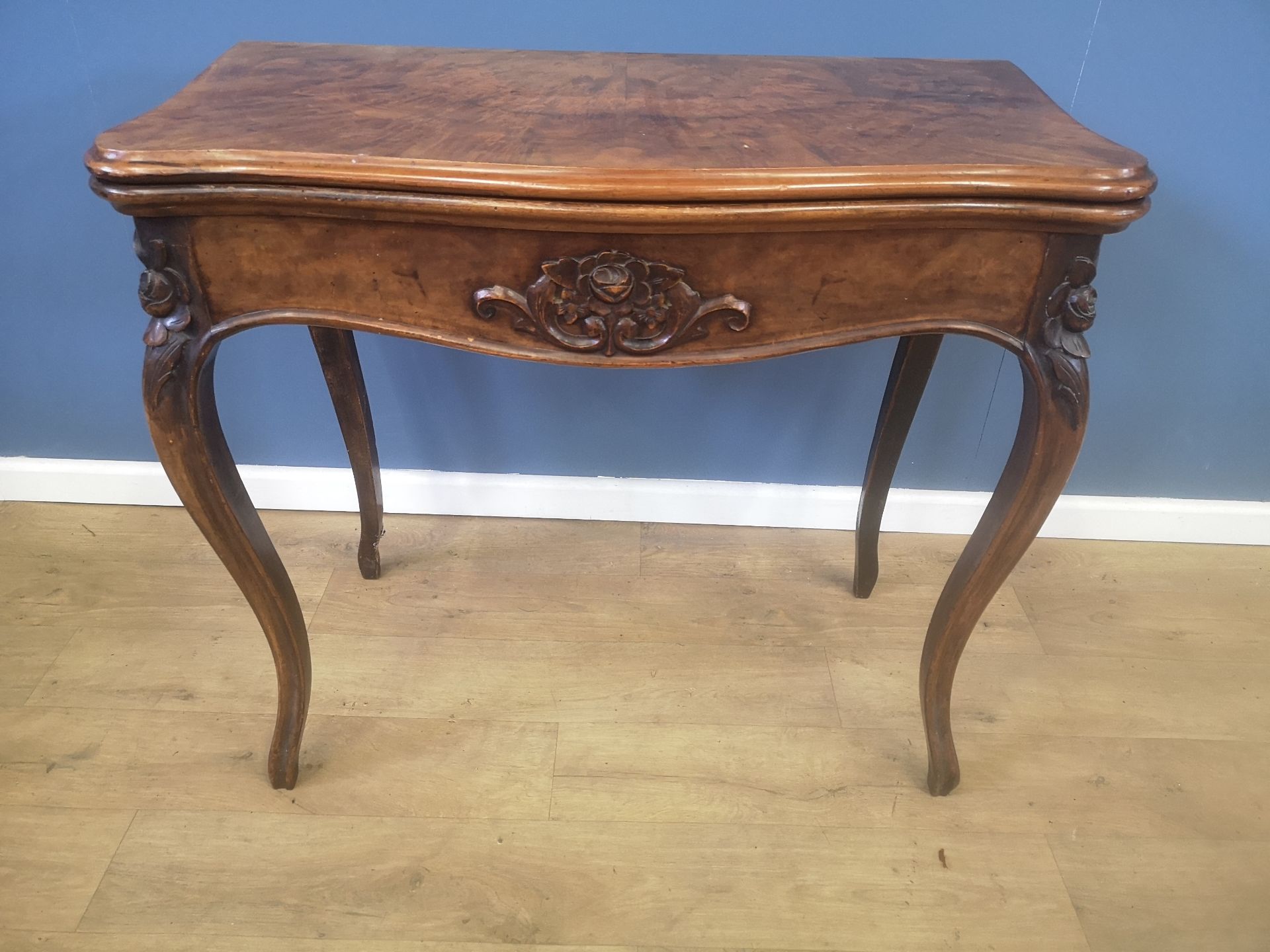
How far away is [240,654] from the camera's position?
1351mm

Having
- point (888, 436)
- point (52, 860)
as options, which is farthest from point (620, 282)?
point (52, 860)

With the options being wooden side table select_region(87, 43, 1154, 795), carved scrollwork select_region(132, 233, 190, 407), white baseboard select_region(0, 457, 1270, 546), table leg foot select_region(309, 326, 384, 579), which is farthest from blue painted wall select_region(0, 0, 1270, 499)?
carved scrollwork select_region(132, 233, 190, 407)

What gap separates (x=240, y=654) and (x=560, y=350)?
82 centimetres

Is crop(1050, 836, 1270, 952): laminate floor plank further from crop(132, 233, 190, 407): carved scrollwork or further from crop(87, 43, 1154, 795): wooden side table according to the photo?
crop(132, 233, 190, 407): carved scrollwork

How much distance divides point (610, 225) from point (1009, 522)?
1.71ft

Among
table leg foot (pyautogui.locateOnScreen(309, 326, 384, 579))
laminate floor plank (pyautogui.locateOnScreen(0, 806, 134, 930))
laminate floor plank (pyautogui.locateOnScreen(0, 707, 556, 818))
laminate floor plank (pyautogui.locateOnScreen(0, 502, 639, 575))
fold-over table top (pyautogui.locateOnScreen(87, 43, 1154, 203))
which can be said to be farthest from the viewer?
laminate floor plank (pyautogui.locateOnScreen(0, 502, 639, 575))

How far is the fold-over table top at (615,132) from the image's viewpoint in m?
0.73

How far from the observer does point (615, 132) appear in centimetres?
82

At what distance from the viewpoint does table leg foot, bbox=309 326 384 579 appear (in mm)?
1262

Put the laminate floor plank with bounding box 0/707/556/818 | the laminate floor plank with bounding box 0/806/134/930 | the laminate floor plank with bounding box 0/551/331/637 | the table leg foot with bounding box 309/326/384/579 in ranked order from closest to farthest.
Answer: the laminate floor plank with bounding box 0/806/134/930 → the laminate floor plank with bounding box 0/707/556/818 → the table leg foot with bounding box 309/326/384/579 → the laminate floor plank with bounding box 0/551/331/637

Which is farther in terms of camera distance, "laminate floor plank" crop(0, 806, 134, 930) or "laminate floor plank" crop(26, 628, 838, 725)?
"laminate floor plank" crop(26, 628, 838, 725)

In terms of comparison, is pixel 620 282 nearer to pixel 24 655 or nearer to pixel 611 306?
pixel 611 306

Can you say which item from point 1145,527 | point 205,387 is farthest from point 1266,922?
point 205,387

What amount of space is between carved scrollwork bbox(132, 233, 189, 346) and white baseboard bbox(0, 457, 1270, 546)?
0.77 metres
